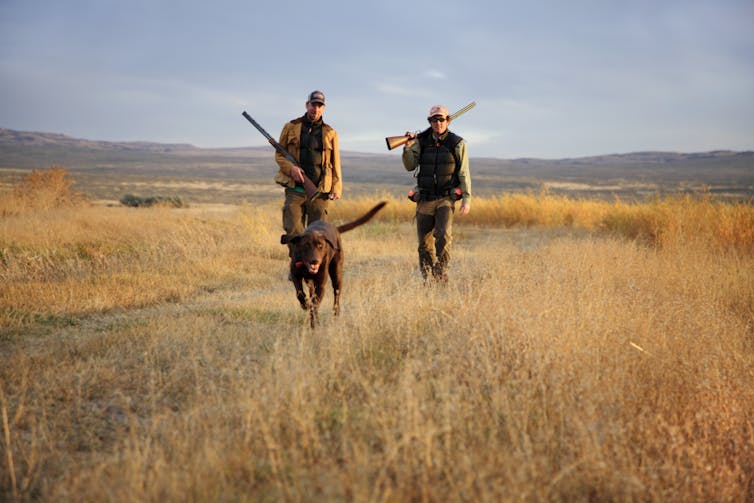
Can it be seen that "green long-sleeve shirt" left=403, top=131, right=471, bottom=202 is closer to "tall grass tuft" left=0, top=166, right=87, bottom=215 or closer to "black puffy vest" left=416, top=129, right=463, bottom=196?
"black puffy vest" left=416, top=129, right=463, bottom=196

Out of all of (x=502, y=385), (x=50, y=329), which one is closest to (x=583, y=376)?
(x=502, y=385)

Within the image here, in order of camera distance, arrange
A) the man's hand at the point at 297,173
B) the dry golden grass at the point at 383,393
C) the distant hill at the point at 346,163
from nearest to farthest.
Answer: the dry golden grass at the point at 383,393 < the man's hand at the point at 297,173 < the distant hill at the point at 346,163

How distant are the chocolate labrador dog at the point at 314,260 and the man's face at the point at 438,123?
6.86 feet

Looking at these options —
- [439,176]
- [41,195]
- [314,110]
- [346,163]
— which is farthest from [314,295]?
[346,163]

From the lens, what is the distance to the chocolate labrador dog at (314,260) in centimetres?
502

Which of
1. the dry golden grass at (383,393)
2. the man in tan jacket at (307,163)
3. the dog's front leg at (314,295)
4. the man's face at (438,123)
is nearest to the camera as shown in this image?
the dry golden grass at (383,393)

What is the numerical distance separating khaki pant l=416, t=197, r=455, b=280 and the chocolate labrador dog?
5.18 feet

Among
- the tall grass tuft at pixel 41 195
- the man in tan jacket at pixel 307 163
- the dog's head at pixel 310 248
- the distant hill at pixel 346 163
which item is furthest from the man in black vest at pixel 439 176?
the distant hill at pixel 346 163

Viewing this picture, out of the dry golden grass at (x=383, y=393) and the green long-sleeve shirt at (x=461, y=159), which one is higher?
the green long-sleeve shirt at (x=461, y=159)

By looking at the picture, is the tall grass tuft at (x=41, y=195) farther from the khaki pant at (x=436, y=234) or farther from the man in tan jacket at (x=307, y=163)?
the khaki pant at (x=436, y=234)

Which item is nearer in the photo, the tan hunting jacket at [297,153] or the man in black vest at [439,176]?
the tan hunting jacket at [297,153]

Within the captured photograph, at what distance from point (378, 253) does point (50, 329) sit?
6.69m

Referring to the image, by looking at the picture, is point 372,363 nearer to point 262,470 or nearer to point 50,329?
point 262,470

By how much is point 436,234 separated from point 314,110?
208 centimetres
